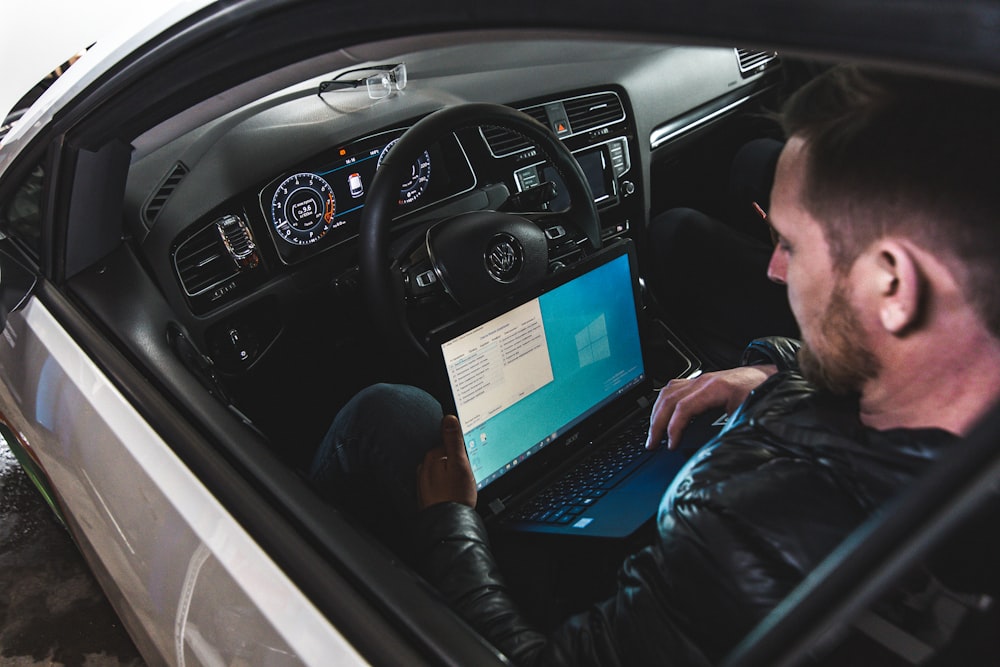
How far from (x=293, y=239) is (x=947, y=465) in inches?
62.0

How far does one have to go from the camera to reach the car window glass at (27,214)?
1341 mm

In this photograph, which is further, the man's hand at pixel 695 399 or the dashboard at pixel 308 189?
the dashboard at pixel 308 189

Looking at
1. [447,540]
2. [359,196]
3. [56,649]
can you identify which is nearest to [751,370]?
[447,540]

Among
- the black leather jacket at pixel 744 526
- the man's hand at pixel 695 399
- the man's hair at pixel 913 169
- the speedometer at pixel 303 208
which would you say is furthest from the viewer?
the speedometer at pixel 303 208

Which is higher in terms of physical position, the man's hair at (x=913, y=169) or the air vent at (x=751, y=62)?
the man's hair at (x=913, y=169)

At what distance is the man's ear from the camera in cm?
65

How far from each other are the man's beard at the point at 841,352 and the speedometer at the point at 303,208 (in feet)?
4.18

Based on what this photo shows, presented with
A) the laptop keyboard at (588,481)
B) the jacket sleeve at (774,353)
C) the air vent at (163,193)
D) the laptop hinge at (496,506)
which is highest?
the air vent at (163,193)

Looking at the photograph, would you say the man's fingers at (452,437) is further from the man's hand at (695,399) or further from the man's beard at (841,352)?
the man's beard at (841,352)

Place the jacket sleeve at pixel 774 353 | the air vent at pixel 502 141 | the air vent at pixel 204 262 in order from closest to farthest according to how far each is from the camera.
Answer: the jacket sleeve at pixel 774 353 < the air vent at pixel 204 262 < the air vent at pixel 502 141

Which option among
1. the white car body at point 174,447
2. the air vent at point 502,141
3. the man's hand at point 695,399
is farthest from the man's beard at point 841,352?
the air vent at point 502,141

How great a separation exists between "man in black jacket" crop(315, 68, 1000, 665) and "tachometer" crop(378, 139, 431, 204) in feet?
3.84

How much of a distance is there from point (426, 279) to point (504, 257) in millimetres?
167

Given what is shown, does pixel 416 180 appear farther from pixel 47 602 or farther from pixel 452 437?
pixel 47 602
